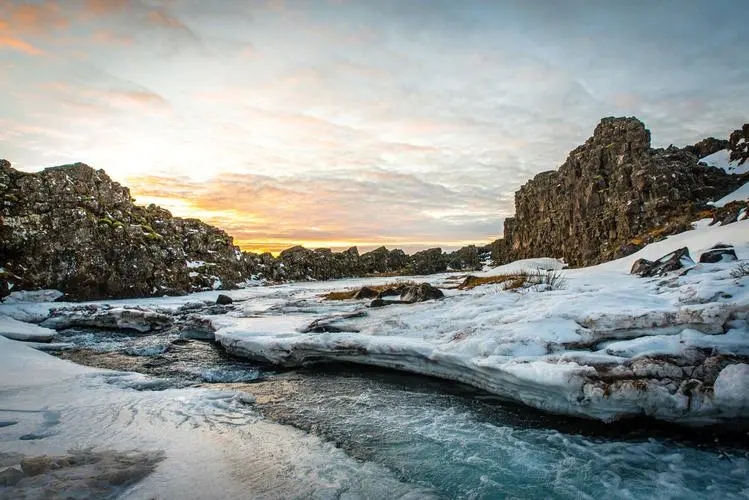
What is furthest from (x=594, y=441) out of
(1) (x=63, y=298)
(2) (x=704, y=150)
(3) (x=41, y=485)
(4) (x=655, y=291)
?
(2) (x=704, y=150)

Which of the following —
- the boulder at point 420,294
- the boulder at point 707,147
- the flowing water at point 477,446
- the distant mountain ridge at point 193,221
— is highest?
the boulder at point 707,147

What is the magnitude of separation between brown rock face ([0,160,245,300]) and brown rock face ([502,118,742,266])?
143ft

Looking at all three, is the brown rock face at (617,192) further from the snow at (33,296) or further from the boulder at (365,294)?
the snow at (33,296)

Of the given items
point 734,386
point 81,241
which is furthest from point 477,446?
point 81,241

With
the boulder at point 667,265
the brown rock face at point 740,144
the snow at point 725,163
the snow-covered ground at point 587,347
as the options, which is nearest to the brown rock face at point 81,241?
the snow-covered ground at point 587,347

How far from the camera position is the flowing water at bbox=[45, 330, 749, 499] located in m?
5.95

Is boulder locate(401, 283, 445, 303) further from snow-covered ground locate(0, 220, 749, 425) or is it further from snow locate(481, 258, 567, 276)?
snow locate(481, 258, 567, 276)

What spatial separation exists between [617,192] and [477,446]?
4973cm

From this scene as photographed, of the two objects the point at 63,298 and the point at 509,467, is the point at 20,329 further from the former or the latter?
the point at 509,467

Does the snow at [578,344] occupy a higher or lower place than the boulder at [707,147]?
lower

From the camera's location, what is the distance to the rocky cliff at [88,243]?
30828mm

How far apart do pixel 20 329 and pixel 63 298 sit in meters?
15.2

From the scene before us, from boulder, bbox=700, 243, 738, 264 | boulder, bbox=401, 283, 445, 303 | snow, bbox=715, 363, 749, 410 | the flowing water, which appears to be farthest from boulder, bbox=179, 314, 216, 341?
boulder, bbox=700, 243, 738, 264

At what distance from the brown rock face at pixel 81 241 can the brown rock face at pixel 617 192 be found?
143 ft
